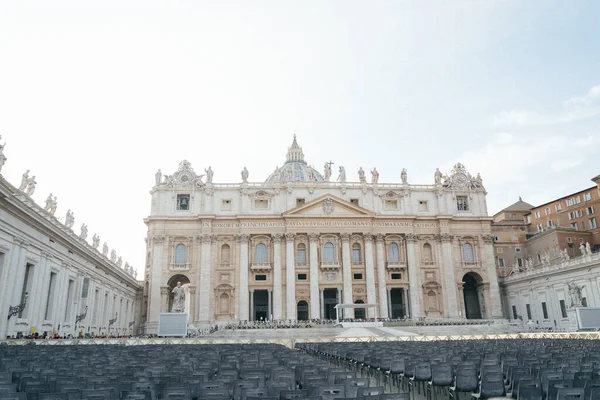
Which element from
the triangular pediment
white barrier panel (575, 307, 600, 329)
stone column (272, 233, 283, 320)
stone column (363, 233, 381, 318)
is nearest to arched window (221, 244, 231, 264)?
stone column (272, 233, 283, 320)

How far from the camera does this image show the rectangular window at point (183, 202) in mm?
66625

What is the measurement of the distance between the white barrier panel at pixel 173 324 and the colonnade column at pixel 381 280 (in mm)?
30208

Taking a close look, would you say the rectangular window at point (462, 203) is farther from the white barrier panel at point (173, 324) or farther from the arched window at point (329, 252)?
the white barrier panel at point (173, 324)

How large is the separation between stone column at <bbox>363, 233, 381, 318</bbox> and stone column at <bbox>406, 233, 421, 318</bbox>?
5.22m

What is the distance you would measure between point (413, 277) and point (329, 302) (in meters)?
11.9

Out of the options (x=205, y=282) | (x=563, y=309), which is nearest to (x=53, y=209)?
(x=205, y=282)

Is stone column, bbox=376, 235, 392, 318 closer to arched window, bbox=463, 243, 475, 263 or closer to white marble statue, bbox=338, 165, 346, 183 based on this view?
white marble statue, bbox=338, 165, 346, 183

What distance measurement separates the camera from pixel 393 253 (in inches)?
2650

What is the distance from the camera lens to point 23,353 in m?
17.4

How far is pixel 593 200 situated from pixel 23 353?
7157 cm

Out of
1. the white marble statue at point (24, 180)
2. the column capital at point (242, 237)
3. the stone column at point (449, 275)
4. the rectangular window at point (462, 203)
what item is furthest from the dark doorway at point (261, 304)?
the white marble statue at point (24, 180)

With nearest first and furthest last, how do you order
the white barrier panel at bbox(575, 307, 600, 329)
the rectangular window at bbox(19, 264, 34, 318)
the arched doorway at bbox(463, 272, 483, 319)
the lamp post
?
1. the lamp post
2. the rectangular window at bbox(19, 264, 34, 318)
3. the white barrier panel at bbox(575, 307, 600, 329)
4. the arched doorway at bbox(463, 272, 483, 319)

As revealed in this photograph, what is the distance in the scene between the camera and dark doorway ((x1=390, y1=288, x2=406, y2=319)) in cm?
6700

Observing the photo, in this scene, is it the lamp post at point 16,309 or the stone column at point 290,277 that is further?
the stone column at point 290,277
